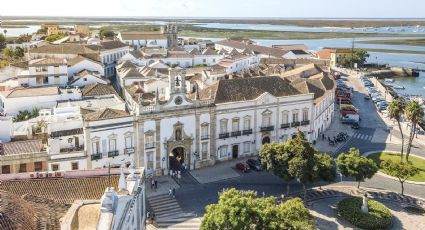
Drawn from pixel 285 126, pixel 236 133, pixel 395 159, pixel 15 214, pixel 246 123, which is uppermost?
pixel 15 214

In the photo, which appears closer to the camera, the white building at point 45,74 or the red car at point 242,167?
the red car at point 242,167

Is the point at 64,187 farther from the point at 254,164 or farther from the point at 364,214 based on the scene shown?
the point at 254,164

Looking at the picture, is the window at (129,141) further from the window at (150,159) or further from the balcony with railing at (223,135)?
the balcony with railing at (223,135)

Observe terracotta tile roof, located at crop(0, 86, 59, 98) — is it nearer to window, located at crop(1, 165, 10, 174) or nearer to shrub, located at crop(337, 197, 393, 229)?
window, located at crop(1, 165, 10, 174)

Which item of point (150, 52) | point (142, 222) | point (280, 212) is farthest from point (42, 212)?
point (150, 52)

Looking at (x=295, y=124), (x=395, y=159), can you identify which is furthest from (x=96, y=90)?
(x=395, y=159)

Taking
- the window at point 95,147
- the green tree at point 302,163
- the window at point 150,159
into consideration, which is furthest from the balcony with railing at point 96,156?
the green tree at point 302,163

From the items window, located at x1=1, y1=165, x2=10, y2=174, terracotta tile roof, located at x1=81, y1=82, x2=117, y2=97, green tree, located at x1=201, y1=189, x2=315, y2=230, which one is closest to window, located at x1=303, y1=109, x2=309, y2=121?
terracotta tile roof, located at x1=81, y1=82, x2=117, y2=97

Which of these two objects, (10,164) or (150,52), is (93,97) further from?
(150,52)
